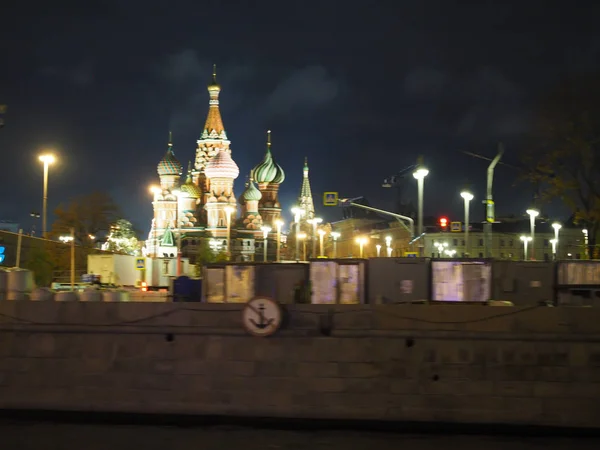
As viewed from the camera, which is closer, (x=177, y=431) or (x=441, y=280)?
(x=177, y=431)

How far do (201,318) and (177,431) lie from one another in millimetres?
1995

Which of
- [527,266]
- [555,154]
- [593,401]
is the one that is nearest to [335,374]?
[593,401]

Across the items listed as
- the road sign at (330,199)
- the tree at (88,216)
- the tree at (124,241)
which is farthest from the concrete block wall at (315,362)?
the tree at (124,241)

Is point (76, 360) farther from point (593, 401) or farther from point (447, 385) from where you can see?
point (593, 401)

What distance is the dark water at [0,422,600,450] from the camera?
1243 cm

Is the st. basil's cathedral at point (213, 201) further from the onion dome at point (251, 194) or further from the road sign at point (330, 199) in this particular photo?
the road sign at point (330, 199)

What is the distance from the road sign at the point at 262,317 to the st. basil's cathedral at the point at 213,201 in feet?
358

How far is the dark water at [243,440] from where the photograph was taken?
12430 mm

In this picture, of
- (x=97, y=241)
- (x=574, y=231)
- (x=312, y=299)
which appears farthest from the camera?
(x=574, y=231)

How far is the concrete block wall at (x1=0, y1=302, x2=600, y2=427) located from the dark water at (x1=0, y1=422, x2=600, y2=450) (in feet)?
1.10

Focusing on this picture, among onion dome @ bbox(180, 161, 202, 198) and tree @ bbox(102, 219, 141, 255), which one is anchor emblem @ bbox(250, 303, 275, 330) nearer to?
tree @ bbox(102, 219, 141, 255)

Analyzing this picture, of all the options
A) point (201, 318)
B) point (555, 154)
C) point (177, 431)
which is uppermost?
point (555, 154)

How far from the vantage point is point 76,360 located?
1362 cm

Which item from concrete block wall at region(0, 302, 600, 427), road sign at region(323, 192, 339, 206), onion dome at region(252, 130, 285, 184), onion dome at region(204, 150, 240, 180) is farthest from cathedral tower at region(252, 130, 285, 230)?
concrete block wall at region(0, 302, 600, 427)
